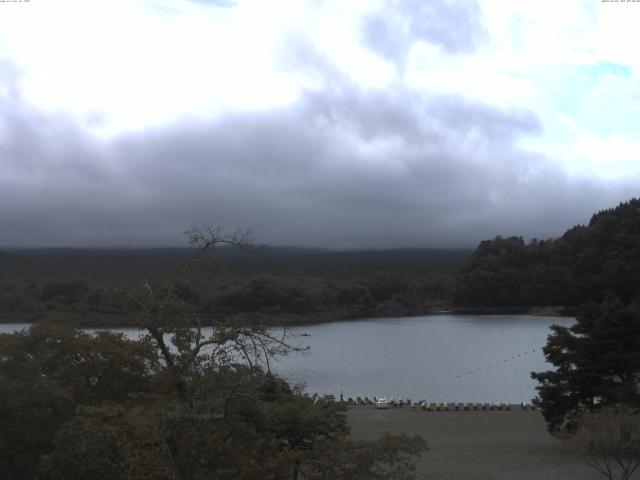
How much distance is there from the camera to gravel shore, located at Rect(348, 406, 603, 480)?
61.9 feet

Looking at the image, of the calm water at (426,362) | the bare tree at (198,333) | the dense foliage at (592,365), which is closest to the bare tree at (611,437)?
the dense foliage at (592,365)

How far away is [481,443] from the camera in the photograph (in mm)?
23891

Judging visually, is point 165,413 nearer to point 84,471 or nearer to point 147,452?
point 147,452

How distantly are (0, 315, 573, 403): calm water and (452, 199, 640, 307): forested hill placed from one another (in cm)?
2093

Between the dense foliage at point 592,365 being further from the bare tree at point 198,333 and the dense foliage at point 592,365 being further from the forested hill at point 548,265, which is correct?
the forested hill at point 548,265

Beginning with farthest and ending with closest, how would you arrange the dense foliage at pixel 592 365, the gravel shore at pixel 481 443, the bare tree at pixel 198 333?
the dense foliage at pixel 592 365, the gravel shore at pixel 481 443, the bare tree at pixel 198 333

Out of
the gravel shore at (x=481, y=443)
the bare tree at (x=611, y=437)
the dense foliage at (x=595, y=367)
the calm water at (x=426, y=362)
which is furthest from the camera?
the calm water at (x=426, y=362)

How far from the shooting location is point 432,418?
2966 cm

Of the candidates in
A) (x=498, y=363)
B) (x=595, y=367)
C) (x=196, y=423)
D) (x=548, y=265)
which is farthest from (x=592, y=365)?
(x=548, y=265)

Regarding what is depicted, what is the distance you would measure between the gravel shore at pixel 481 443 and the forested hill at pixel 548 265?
6545 centimetres

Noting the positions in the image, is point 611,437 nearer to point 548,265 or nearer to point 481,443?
point 481,443

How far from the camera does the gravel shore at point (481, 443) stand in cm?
1887

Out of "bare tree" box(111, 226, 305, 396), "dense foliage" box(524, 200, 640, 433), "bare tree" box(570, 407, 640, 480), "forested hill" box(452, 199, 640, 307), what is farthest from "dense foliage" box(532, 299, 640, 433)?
"forested hill" box(452, 199, 640, 307)

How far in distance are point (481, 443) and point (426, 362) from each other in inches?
1108
